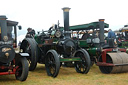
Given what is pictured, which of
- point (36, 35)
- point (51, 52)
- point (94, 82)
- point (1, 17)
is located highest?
point (1, 17)

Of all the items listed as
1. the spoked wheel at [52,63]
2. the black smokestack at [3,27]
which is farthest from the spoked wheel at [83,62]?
the black smokestack at [3,27]

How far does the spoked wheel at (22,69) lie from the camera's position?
5426mm

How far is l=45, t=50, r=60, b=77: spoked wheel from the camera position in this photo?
610 cm

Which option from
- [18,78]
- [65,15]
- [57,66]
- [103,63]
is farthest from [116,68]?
[18,78]

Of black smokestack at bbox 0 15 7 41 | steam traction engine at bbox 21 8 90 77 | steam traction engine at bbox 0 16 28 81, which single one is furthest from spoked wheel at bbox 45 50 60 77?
black smokestack at bbox 0 15 7 41

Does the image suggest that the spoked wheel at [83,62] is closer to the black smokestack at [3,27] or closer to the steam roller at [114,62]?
the steam roller at [114,62]

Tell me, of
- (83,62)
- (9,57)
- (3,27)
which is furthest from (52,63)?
(3,27)

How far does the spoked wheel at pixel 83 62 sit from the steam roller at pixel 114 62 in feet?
1.95

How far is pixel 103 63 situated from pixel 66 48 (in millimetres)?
1342

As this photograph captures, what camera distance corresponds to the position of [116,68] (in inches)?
263

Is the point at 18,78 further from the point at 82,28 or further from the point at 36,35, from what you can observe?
the point at 82,28

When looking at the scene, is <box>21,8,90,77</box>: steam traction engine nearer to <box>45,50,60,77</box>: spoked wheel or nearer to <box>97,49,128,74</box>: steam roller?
<box>45,50,60,77</box>: spoked wheel

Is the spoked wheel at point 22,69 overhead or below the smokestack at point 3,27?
below

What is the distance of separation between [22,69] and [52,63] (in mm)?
1199
